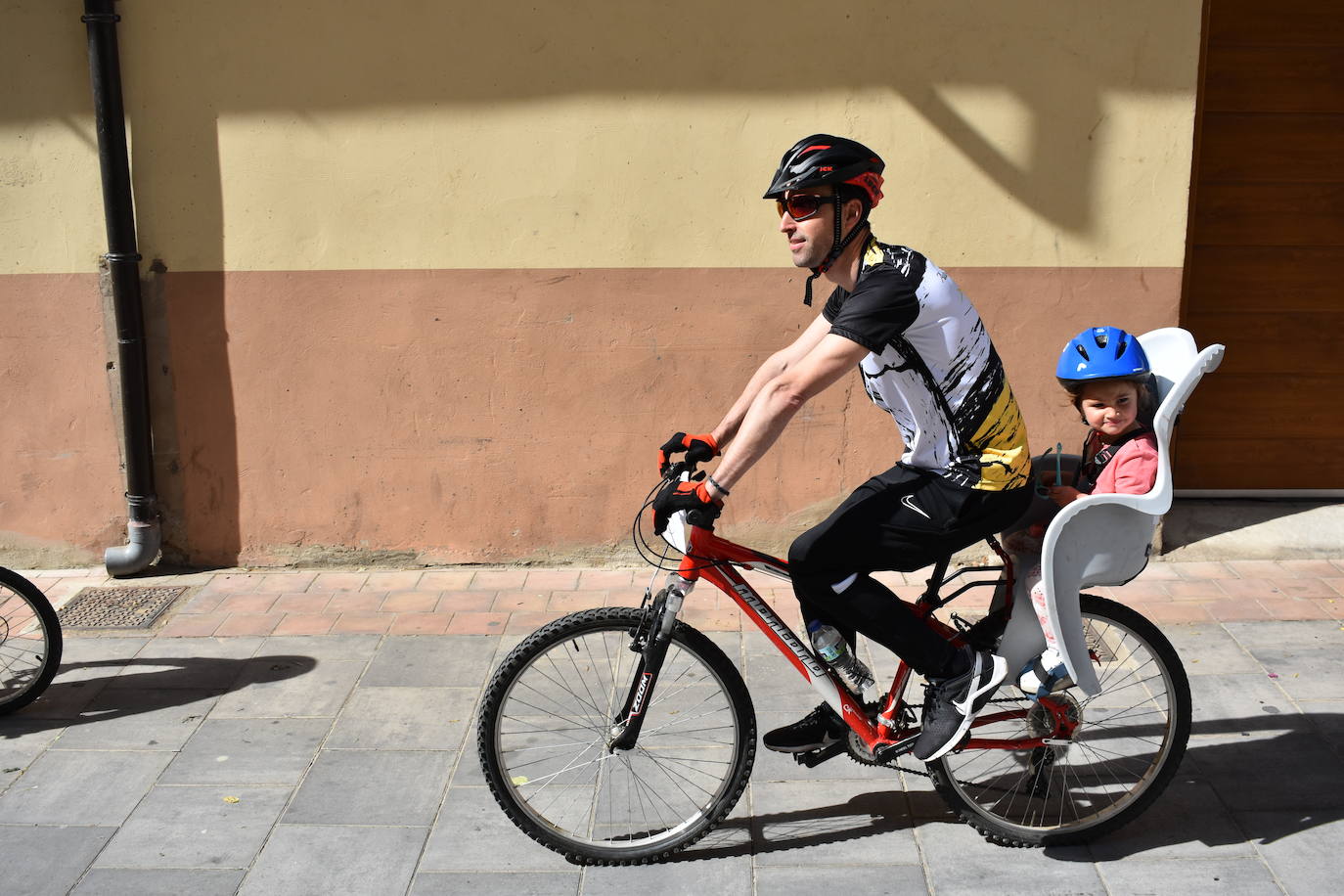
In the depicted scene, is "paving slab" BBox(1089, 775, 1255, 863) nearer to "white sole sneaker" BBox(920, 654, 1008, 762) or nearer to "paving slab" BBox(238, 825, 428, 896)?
"white sole sneaker" BBox(920, 654, 1008, 762)

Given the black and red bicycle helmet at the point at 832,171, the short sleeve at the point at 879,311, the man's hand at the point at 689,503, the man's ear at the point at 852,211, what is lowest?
the man's hand at the point at 689,503

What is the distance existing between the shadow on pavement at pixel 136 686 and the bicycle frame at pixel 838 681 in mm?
2325

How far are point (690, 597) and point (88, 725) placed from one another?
2.60 metres

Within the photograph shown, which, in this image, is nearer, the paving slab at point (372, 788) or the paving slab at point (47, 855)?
the paving slab at point (47, 855)

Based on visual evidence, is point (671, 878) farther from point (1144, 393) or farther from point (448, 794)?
point (1144, 393)

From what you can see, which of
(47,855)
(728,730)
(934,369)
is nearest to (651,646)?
(728,730)

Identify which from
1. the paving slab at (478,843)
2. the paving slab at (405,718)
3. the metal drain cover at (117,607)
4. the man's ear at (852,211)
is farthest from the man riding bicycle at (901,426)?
the metal drain cover at (117,607)

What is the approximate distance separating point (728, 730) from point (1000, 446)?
117cm

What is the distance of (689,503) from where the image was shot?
3.35m

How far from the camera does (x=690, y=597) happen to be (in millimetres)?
6020

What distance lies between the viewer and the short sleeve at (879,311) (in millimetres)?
3305

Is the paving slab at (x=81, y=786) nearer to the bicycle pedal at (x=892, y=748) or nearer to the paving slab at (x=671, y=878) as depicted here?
the paving slab at (x=671, y=878)

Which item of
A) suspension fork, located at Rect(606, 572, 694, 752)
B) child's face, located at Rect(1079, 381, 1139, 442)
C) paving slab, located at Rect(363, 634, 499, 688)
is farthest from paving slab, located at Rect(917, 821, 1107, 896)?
paving slab, located at Rect(363, 634, 499, 688)

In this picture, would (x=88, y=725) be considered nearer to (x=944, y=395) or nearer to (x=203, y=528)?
(x=203, y=528)
